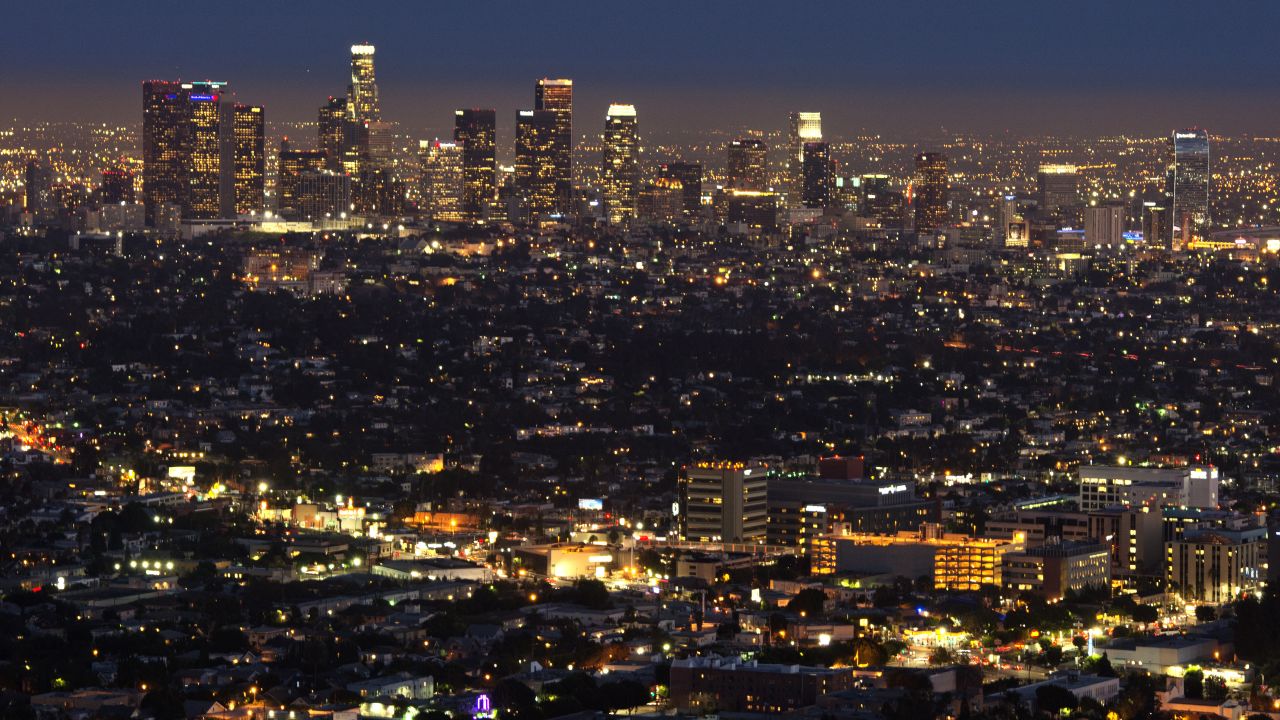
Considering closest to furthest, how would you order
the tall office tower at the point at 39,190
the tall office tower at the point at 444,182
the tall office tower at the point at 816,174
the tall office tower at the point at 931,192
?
the tall office tower at the point at 39,190, the tall office tower at the point at 444,182, the tall office tower at the point at 931,192, the tall office tower at the point at 816,174

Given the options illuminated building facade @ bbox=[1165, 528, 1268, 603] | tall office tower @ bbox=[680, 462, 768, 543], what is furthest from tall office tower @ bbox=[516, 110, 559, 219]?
illuminated building facade @ bbox=[1165, 528, 1268, 603]

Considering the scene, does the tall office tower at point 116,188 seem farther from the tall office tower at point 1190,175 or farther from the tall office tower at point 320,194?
the tall office tower at point 1190,175

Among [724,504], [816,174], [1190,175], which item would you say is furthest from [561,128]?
[724,504]

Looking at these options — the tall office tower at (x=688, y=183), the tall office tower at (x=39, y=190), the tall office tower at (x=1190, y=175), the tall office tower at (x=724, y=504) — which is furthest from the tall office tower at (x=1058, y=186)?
the tall office tower at (x=724, y=504)

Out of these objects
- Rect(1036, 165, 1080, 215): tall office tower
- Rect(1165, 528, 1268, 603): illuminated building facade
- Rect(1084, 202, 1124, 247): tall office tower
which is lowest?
Rect(1165, 528, 1268, 603): illuminated building facade

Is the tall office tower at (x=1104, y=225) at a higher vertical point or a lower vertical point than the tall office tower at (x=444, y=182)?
lower

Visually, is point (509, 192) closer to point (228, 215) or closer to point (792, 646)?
point (228, 215)

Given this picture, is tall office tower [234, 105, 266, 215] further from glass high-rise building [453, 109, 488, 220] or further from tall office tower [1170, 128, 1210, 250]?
tall office tower [1170, 128, 1210, 250]

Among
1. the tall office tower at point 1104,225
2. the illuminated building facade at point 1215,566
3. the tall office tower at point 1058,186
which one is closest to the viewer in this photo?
the illuminated building facade at point 1215,566
